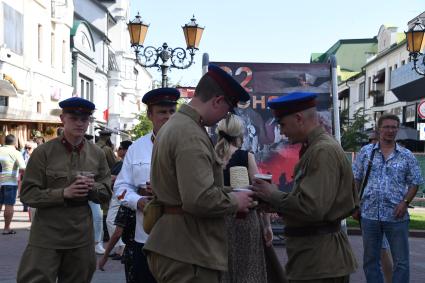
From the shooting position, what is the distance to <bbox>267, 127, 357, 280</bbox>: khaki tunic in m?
3.71

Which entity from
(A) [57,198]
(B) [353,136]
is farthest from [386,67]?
(A) [57,198]

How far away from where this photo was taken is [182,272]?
10.8 feet

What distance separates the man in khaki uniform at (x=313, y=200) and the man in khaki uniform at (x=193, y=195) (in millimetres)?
434

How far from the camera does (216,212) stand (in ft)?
10.6

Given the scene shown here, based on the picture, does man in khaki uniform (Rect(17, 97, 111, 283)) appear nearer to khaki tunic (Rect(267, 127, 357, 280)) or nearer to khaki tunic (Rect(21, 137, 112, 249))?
khaki tunic (Rect(21, 137, 112, 249))

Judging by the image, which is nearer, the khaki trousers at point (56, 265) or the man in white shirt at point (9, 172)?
the khaki trousers at point (56, 265)

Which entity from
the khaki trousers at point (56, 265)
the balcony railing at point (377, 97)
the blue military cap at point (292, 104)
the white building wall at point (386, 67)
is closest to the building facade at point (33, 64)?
the khaki trousers at point (56, 265)

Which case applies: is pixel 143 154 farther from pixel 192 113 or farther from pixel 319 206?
pixel 319 206

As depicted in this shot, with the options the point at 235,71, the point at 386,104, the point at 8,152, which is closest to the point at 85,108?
the point at 235,71

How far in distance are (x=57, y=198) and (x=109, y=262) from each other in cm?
500

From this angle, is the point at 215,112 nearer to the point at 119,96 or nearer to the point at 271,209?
the point at 271,209

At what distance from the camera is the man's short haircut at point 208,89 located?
3418 millimetres

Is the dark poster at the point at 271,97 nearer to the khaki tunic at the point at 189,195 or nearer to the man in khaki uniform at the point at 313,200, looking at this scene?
the man in khaki uniform at the point at 313,200

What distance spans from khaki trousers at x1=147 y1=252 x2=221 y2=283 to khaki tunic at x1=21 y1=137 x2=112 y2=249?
160cm
